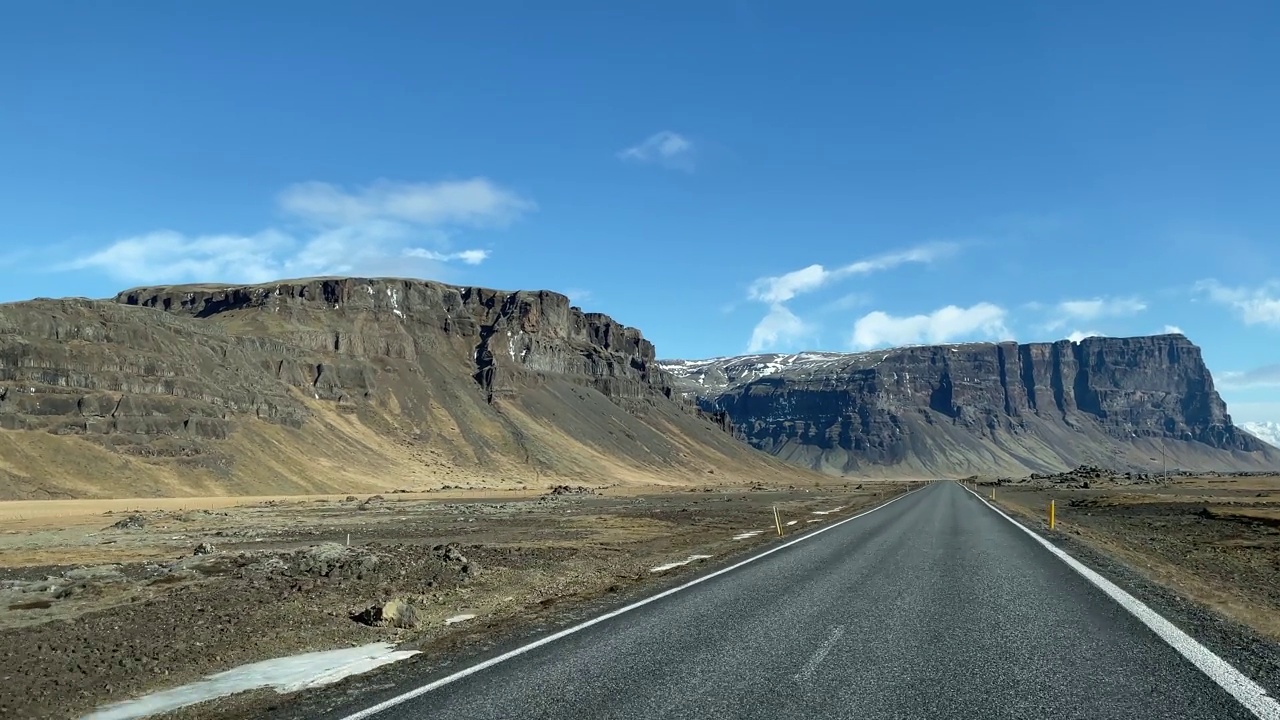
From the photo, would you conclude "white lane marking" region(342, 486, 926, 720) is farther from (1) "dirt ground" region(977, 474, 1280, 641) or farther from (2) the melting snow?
(1) "dirt ground" region(977, 474, 1280, 641)

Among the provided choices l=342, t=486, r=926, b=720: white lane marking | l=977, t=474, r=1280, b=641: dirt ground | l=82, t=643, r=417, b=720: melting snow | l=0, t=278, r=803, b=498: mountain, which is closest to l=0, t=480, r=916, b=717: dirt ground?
l=82, t=643, r=417, b=720: melting snow

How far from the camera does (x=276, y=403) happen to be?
12694 centimetres

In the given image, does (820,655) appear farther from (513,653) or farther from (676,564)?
(676,564)

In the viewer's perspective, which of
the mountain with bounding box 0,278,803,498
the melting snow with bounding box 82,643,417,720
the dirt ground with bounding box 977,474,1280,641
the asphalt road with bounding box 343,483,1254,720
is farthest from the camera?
the mountain with bounding box 0,278,803,498

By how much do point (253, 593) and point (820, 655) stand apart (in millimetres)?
13552

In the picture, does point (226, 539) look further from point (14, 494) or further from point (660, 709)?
point (14, 494)

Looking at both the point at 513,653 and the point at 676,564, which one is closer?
the point at 513,653

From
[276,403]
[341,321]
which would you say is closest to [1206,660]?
[276,403]

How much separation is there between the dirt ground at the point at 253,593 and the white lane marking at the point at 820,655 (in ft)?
15.3

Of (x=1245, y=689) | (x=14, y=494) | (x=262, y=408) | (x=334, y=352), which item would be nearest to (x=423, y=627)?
(x=1245, y=689)

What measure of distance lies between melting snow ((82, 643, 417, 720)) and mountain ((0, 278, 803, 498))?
83427 millimetres

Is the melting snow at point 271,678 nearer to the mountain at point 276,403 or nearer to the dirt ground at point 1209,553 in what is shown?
the dirt ground at point 1209,553

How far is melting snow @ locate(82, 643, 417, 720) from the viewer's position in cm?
931

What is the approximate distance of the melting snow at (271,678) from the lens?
30.6ft
